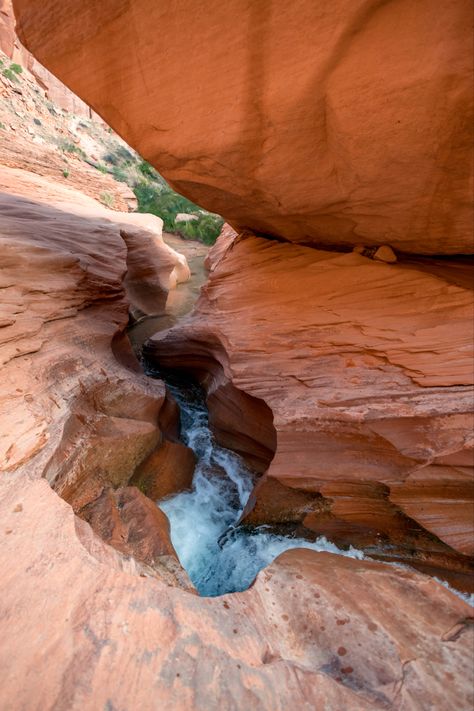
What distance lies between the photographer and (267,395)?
13.4ft

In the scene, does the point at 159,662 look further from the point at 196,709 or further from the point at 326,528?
the point at 326,528

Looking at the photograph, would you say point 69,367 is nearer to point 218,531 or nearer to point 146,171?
point 218,531

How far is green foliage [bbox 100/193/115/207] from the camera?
1042 centimetres

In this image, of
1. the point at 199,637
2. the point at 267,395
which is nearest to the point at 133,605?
the point at 199,637

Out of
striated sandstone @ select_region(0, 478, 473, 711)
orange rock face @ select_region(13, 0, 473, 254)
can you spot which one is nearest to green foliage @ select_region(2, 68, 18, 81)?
orange rock face @ select_region(13, 0, 473, 254)

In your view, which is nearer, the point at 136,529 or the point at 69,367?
the point at 136,529

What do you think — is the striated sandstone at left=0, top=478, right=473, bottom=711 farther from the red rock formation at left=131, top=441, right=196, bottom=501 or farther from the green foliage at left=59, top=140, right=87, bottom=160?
the green foliage at left=59, top=140, right=87, bottom=160

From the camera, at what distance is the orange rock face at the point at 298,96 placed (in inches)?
87.8

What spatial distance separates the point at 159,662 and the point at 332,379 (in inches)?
109

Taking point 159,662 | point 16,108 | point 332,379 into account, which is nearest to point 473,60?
point 332,379

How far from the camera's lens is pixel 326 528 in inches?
150

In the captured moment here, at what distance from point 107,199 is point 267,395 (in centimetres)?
937

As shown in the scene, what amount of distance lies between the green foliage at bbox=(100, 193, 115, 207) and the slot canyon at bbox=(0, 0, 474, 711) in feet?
17.2

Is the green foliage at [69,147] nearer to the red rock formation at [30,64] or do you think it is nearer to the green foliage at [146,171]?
the red rock formation at [30,64]
